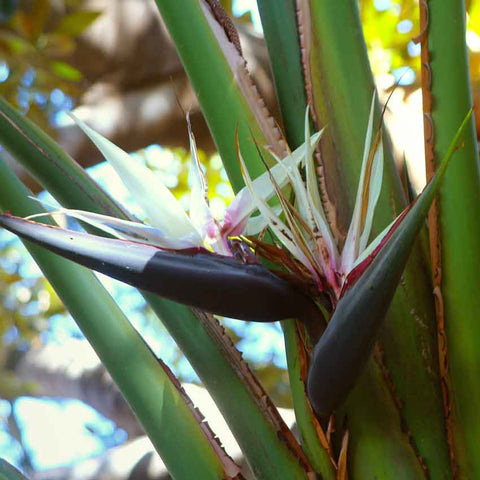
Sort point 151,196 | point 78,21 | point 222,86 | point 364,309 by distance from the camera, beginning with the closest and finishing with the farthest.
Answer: point 364,309 < point 151,196 < point 222,86 < point 78,21

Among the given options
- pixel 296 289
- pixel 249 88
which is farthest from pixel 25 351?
pixel 296 289

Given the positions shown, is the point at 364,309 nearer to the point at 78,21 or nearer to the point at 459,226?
the point at 459,226

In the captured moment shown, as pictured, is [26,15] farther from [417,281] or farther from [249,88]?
[417,281]

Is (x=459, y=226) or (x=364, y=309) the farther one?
(x=459, y=226)

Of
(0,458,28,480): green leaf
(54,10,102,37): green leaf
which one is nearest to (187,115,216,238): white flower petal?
(0,458,28,480): green leaf

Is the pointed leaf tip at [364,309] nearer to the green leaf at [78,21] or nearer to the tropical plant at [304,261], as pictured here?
the tropical plant at [304,261]

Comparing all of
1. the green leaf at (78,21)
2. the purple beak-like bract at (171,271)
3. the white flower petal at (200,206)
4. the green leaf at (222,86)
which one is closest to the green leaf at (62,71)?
the green leaf at (78,21)

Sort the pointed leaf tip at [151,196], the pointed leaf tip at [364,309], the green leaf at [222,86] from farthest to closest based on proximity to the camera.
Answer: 1. the green leaf at [222,86]
2. the pointed leaf tip at [151,196]
3. the pointed leaf tip at [364,309]

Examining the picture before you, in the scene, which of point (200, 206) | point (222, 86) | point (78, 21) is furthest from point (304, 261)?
point (78, 21)

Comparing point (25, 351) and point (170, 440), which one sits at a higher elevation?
point (170, 440)
